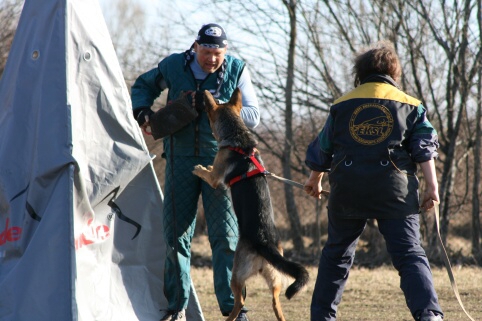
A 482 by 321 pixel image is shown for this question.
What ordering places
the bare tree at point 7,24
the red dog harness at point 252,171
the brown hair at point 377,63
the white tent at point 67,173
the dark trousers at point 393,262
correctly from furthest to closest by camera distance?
the bare tree at point 7,24
the red dog harness at point 252,171
the brown hair at point 377,63
the white tent at point 67,173
the dark trousers at point 393,262

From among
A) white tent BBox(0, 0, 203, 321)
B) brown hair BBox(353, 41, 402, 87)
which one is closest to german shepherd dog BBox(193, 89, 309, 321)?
white tent BBox(0, 0, 203, 321)

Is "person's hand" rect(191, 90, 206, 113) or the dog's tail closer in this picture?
the dog's tail

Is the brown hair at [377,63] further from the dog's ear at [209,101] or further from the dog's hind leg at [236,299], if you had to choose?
the dog's hind leg at [236,299]

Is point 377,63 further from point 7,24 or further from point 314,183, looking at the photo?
point 7,24

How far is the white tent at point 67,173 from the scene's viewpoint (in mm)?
4230

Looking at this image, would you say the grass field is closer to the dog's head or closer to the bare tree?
the dog's head

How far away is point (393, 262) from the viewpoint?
14.1 feet

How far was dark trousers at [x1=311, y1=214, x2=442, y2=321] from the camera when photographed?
13.5 feet

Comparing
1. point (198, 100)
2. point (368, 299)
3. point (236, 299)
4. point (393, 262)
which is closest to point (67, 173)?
point (198, 100)

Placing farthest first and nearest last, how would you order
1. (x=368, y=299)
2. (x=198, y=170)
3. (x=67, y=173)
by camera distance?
(x=368, y=299)
(x=198, y=170)
(x=67, y=173)

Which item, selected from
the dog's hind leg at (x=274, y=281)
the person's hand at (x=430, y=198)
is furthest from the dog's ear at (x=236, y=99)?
the person's hand at (x=430, y=198)

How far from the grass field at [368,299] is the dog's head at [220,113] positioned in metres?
1.35

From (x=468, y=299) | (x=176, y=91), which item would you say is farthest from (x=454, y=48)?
(x=176, y=91)

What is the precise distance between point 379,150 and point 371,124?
16 cm
